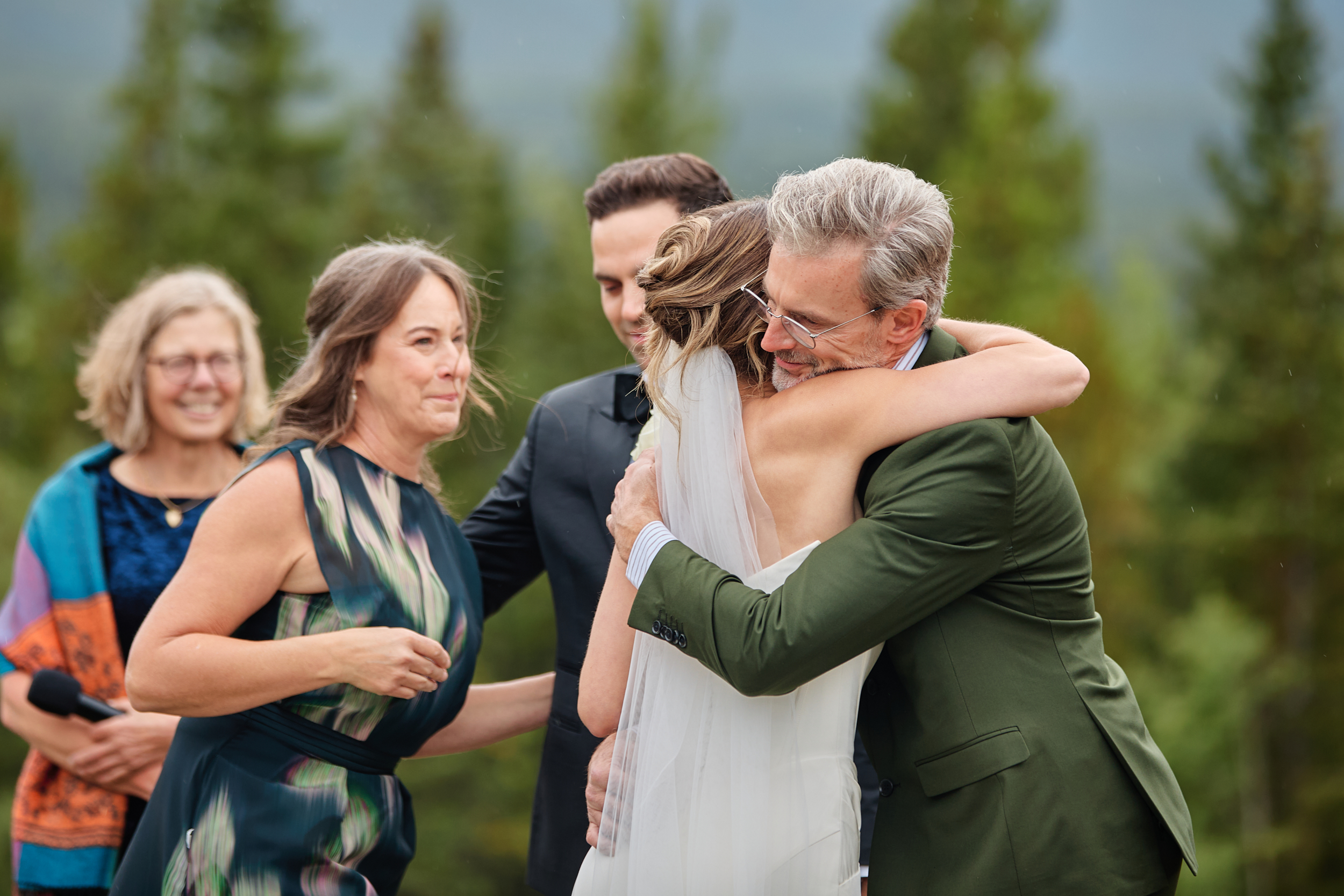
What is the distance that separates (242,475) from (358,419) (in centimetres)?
34

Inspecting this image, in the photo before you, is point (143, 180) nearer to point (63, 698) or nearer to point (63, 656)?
point (63, 656)

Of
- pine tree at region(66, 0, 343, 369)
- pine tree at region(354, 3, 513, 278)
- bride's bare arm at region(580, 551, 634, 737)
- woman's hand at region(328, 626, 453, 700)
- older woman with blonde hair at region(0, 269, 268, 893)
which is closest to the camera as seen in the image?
bride's bare arm at region(580, 551, 634, 737)

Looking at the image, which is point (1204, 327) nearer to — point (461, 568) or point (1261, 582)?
point (1261, 582)

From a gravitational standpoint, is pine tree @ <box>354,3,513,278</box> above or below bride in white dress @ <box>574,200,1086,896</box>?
above

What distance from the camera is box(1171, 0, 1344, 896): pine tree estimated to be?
1917 cm

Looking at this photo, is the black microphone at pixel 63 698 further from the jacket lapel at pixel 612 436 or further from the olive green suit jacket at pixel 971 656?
the olive green suit jacket at pixel 971 656

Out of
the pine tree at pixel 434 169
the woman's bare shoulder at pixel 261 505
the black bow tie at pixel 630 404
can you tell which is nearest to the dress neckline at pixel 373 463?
the woman's bare shoulder at pixel 261 505

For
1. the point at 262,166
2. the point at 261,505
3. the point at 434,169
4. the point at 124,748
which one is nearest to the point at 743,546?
the point at 261,505

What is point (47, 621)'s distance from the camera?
12.6 feet

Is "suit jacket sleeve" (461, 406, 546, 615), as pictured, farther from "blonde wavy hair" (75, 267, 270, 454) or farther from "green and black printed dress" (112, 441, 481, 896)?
"blonde wavy hair" (75, 267, 270, 454)

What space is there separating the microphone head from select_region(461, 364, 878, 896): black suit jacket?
1321mm

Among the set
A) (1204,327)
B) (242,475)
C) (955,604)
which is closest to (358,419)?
(242,475)

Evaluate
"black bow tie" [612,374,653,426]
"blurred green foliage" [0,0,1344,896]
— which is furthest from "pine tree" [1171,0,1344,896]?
"black bow tie" [612,374,653,426]

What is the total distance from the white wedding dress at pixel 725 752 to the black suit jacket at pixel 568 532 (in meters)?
0.75
